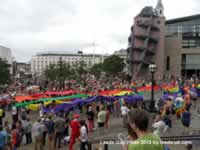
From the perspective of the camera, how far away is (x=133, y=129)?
347 centimetres

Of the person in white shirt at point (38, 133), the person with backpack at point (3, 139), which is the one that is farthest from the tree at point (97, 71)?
the person with backpack at point (3, 139)

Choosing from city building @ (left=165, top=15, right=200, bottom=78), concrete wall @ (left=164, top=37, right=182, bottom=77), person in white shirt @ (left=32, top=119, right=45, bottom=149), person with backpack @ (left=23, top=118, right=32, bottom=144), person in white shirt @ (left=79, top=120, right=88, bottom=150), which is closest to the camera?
person in white shirt @ (left=79, top=120, right=88, bottom=150)

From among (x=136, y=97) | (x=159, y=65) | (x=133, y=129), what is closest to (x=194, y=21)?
(x=159, y=65)

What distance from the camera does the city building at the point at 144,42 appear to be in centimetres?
8006

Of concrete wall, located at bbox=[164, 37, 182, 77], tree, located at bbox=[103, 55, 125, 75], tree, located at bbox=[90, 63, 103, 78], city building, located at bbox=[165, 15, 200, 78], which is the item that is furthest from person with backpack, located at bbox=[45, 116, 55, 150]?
tree, located at bbox=[90, 63, 103, 78]

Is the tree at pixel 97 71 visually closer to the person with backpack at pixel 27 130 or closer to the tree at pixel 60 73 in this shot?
the tree at pixel 60 73

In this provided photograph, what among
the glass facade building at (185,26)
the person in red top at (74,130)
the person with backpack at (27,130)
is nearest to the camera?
the person in red top at (74,130)

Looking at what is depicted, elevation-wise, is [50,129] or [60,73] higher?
[60,73]

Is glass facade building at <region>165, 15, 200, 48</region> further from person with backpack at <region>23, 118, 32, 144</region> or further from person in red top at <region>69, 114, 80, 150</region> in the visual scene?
person in red top at <region>69, 114, 80, 150</region>

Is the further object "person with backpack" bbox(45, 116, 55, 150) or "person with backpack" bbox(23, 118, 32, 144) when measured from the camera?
"person with backpack" bbox(23, 118, 32, 144)

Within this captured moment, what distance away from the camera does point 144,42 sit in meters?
80.6

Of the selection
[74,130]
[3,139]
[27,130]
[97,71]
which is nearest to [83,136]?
[74,130]

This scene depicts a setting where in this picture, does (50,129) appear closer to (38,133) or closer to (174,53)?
(38,133)

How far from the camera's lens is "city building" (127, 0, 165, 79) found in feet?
263
